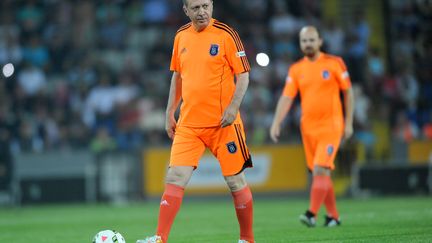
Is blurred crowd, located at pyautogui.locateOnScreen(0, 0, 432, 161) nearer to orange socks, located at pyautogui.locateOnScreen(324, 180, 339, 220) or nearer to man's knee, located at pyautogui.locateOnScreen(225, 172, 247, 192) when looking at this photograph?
orange socks, located at pyautogui.locateOnScreen(324, 180, 339, 220)

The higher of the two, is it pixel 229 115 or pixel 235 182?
pixel 229 115

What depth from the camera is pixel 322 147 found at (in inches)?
474

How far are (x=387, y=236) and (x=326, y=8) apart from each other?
15344mm

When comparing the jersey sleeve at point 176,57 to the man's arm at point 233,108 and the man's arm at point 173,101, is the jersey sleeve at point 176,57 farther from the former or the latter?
the man's arm at point 233,108

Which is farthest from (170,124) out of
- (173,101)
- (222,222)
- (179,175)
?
(222,222)

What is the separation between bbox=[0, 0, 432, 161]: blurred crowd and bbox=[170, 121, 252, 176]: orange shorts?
452 inches

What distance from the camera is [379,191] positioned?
64.0 ft

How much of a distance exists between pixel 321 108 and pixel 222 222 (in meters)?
2.56

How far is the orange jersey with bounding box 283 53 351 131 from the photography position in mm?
12188

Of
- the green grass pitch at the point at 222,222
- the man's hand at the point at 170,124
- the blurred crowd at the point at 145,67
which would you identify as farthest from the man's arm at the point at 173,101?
the blurred crowd at the point at 145,67

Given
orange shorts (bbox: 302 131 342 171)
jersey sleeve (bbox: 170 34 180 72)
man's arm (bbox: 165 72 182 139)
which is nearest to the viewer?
jersey sleeve (bbox: 170 34 180 72)

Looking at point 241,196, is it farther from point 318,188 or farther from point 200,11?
point 318,188

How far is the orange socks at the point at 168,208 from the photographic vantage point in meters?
8.46

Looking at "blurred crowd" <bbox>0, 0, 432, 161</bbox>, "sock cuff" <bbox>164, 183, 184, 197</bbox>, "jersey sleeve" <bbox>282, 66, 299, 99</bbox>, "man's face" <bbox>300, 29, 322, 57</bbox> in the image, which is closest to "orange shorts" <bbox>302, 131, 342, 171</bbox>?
"jersey sleeve" <bbox>282, 66, 299, 99</bbox>
